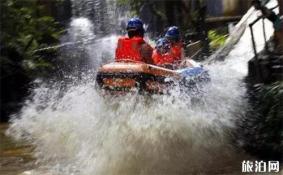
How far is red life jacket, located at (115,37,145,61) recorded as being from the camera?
6.35 m

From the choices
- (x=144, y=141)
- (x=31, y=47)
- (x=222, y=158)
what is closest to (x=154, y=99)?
(x=144, y=141)

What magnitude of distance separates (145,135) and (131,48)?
133 centimetres

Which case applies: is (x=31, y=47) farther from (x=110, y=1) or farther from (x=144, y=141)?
(x=144, y=141)

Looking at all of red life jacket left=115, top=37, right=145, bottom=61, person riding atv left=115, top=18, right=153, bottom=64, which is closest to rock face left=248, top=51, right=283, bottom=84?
person riding atv left=115, top=18, right=153, bottom=64

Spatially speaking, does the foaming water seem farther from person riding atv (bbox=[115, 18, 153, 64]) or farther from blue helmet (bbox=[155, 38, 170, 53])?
blue helmet (bbox=[155, 38, 170, 53])

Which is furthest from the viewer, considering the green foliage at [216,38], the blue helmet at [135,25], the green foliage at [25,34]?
the green foliage at [25,34]

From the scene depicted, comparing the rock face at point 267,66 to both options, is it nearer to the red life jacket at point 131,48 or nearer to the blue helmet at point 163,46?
the blue helmet at point 163,46

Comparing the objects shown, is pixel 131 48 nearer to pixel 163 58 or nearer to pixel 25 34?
pixel 163 58

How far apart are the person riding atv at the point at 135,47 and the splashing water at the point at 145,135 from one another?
62 centimetres

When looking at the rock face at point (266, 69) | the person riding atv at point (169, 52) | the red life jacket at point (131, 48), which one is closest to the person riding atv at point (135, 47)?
the red life jacket at point (131, 48)

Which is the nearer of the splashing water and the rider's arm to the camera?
the splashing water

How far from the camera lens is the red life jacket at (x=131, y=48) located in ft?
20.8

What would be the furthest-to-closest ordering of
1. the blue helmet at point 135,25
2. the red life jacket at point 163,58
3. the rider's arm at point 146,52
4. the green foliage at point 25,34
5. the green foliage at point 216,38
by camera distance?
the green foliage at point 25,34 < the green foliage at point 216,38 < the red life jacket at point 163,58 < the blue helmet at point 135,25 < the rider's arm at point 146,52

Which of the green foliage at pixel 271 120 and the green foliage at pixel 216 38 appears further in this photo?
the green foliage at pixel 216 38
